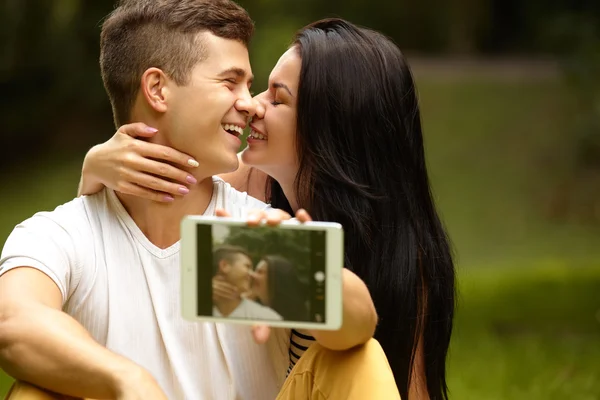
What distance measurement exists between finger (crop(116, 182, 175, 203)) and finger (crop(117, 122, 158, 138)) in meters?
0.14

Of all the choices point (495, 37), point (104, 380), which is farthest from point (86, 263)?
point (495, 37)

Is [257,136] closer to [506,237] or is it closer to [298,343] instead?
[298,343]

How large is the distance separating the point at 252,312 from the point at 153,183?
0.59m

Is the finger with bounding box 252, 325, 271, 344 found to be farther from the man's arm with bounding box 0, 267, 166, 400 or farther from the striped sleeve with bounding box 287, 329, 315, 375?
the striped sleeve with bounding box 287, 329, 315, 375

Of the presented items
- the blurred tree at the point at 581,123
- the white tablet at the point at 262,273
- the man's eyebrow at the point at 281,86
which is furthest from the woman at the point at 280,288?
the blurred tree at the point at 581,123

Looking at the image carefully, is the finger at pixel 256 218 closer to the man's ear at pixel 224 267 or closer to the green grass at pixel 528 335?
the man's ear at pixel 224 267

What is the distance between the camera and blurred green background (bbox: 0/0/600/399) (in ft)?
18.9

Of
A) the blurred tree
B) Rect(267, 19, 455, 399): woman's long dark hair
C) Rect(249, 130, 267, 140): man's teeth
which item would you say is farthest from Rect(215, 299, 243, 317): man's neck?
the blurred tree

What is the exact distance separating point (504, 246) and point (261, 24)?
323cm

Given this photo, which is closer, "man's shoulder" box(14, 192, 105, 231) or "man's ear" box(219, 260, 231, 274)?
"man's ear" box(219, 260, 231, 274)

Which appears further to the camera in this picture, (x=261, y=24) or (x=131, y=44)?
(x=261, y=24)

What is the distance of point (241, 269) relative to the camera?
1.88 meters

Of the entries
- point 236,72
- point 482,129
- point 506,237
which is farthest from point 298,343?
point 482,129

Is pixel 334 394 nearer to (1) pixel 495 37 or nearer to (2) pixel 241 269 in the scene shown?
(2) pixel 241 269
